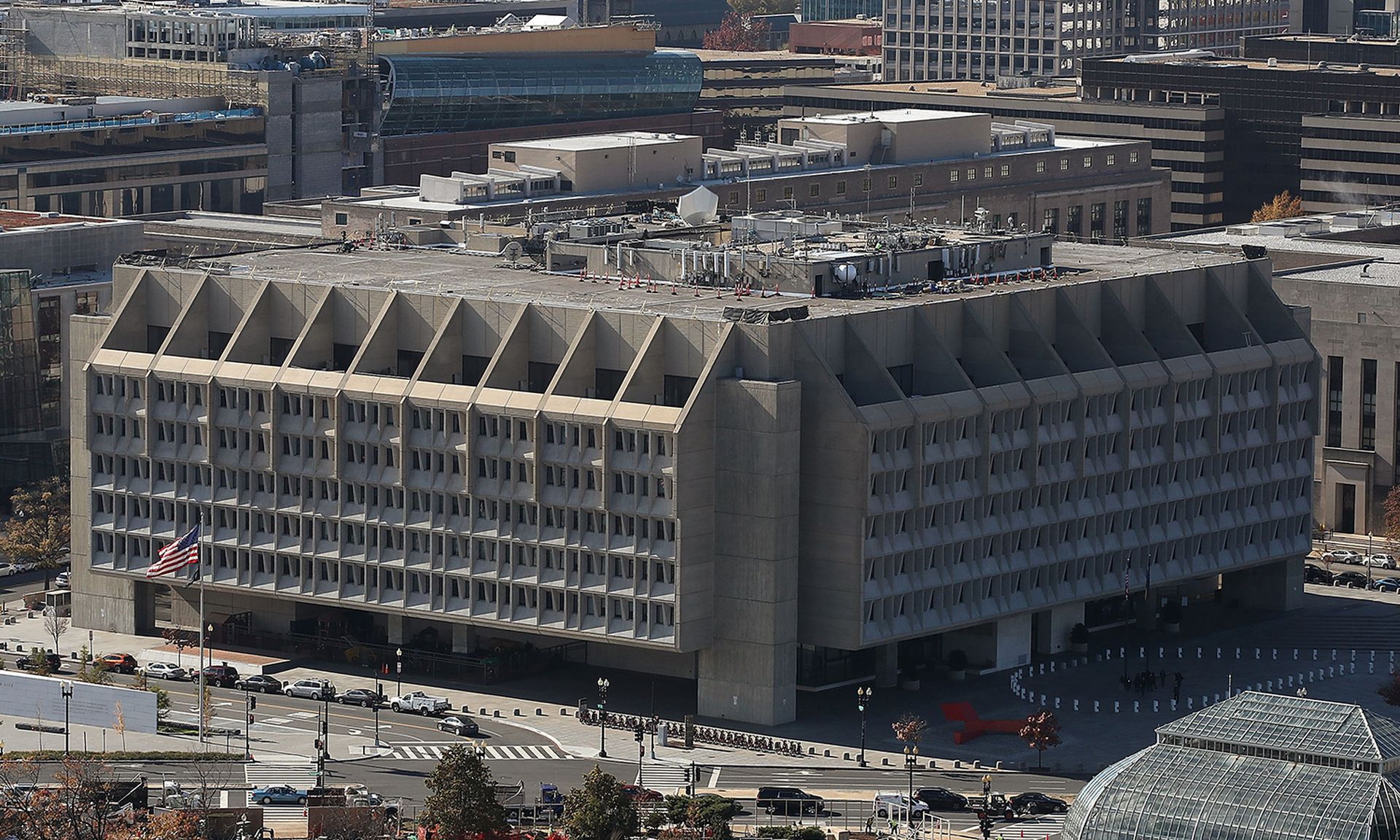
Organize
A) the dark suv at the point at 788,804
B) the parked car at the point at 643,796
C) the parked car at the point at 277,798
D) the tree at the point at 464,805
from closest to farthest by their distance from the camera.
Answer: the tree at the point at 464,805
the parked car at the point at 643,796
the dark suv at the point at 788,804
the parked car at the point at 277,798

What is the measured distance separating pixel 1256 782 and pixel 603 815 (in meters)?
34.6

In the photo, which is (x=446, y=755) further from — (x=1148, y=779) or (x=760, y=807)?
(x=1148, y=779)

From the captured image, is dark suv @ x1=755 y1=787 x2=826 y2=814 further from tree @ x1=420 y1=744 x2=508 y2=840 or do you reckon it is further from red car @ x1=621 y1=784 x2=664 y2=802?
tree @ x1=420 y1=744 x2=508 y2=840

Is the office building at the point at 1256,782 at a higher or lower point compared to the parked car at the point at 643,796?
higher

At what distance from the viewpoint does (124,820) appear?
184 meters

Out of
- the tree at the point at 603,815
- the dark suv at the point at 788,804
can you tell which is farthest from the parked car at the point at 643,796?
the tree at the point at 603,815

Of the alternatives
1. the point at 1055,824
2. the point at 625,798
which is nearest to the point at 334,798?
the point at 625,798

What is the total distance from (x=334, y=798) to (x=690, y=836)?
23453 mm

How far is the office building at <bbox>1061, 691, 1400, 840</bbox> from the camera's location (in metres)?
170

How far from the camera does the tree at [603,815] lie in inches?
7165

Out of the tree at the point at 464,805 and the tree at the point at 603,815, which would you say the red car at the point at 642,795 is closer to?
the tree at the point at 603,815

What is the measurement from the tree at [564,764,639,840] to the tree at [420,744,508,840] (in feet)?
14.6

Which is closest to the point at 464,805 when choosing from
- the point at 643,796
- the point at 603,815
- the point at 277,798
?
the point at 603,815

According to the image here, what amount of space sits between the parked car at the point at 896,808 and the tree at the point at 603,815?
67.2ft
